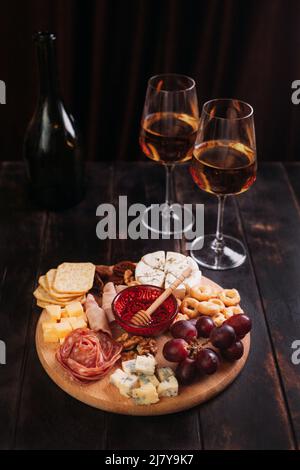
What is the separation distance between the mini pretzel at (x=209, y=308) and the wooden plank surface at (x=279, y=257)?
0.13 meters

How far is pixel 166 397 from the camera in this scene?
1237 millimetres

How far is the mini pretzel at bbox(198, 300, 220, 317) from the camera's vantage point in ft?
4.66

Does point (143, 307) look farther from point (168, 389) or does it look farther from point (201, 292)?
point (168, 389)

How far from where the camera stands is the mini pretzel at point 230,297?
1.47 meters

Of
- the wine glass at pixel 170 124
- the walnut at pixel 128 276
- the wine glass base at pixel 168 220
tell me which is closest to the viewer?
the walnut at pixel 128 276

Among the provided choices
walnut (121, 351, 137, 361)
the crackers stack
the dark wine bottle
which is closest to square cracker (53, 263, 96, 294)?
the crackers stack

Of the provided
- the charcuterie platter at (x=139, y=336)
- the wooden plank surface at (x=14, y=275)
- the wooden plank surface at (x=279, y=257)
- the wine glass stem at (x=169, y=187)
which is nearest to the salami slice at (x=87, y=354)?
the charcuterie platter at (x=139, y=336)

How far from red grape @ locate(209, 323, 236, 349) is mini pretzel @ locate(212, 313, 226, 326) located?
0.29 feet

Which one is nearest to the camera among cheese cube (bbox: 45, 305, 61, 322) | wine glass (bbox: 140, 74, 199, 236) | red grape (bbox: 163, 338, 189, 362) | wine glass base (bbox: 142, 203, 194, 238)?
red grape (bbox: 163, 338, 189, 362)

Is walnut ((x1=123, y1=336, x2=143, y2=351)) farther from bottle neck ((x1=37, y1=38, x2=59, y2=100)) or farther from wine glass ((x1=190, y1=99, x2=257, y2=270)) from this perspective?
bottle neck ((x1=37, y1=38, x2=59, y2=100))

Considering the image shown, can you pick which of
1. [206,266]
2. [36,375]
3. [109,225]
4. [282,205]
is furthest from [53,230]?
[282,205]

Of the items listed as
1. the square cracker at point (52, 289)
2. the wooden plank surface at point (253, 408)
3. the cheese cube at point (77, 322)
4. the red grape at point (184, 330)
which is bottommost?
the wooden plank surface at point (253, 408)

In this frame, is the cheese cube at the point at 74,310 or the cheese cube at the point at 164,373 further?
the cheese cube at the point at 74,310

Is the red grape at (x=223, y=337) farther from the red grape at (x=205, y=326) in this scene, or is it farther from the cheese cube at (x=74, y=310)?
the cheese cube at (x=74, y=310)
